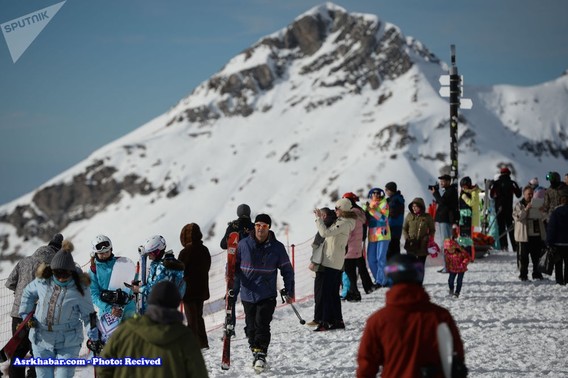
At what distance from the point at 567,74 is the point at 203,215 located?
91.3 metres

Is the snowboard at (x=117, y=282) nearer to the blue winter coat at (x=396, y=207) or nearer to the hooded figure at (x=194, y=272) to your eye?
the hooded figure at (x=194, y=272)

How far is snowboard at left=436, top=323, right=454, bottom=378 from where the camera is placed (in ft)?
12.6

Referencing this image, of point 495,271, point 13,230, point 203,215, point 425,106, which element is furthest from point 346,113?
point 495,271

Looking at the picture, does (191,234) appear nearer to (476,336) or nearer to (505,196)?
(476,336)

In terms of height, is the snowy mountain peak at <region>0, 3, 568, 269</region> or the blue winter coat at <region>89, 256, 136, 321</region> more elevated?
the snowy mountain peak at <region>0, 3, 568, 269</region>

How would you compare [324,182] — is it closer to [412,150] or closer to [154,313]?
[412,150]

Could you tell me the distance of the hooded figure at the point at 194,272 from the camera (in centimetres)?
889

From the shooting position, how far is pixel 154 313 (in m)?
3.98

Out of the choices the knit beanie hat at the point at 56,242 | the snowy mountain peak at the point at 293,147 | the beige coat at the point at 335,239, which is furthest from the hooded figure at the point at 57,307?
the snowy mountain peak at the point at 293,147

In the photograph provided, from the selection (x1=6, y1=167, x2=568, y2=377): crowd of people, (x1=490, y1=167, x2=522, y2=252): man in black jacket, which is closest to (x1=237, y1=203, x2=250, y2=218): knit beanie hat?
(x1=6, y1=167, x2=568, y2=377): crowd of people

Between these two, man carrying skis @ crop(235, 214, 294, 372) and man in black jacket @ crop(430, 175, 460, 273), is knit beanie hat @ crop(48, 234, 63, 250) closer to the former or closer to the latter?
man carrying skis @ crop(235, 214, 294, 372)

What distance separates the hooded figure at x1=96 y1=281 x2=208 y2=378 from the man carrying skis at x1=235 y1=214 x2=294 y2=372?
395cm

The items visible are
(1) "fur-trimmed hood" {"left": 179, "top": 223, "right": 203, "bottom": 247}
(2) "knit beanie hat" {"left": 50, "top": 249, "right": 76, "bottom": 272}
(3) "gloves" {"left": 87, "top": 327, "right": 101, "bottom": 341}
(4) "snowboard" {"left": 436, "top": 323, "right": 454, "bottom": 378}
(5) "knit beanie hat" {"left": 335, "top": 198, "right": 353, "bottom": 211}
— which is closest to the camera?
(4) "snowboard" {"left": 436, "top": 323, "right": 454, "bottom": 378}

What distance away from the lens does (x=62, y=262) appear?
6258mm
